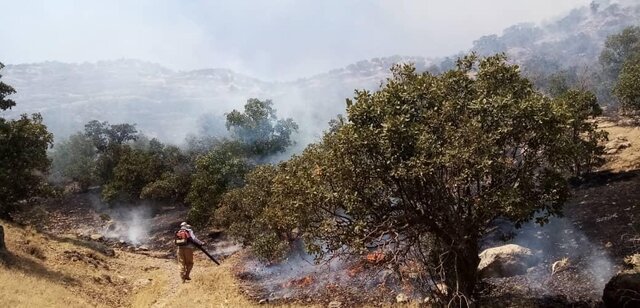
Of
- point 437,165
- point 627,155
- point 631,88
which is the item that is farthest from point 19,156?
point 631,88

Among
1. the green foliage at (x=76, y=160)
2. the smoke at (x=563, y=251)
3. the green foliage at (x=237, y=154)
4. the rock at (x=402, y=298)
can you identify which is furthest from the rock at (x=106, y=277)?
the green foliage at (x=76, y=160)

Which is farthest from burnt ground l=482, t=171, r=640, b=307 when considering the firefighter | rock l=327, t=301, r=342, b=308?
the firefighter

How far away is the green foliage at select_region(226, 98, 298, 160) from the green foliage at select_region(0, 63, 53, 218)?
1797cm

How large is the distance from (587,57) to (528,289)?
658 ft

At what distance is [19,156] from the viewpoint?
2839cm

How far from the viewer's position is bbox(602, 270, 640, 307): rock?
1411 cm

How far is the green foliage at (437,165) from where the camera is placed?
12.0m

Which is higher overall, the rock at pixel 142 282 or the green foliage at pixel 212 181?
the green foliage at pixel 212 181

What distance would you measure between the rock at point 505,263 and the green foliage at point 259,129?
29.1m

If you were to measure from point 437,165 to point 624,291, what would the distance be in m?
7.65

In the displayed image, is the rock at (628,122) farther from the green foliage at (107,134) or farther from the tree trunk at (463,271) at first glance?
the green foliage at (107,134)

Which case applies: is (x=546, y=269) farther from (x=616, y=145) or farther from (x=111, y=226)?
(x=111, y=226)

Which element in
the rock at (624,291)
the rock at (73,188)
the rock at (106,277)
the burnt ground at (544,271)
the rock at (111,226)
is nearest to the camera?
the rock at (624,291)

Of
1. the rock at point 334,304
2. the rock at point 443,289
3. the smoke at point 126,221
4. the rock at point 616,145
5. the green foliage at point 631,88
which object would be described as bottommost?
the smoke at point 126,221
